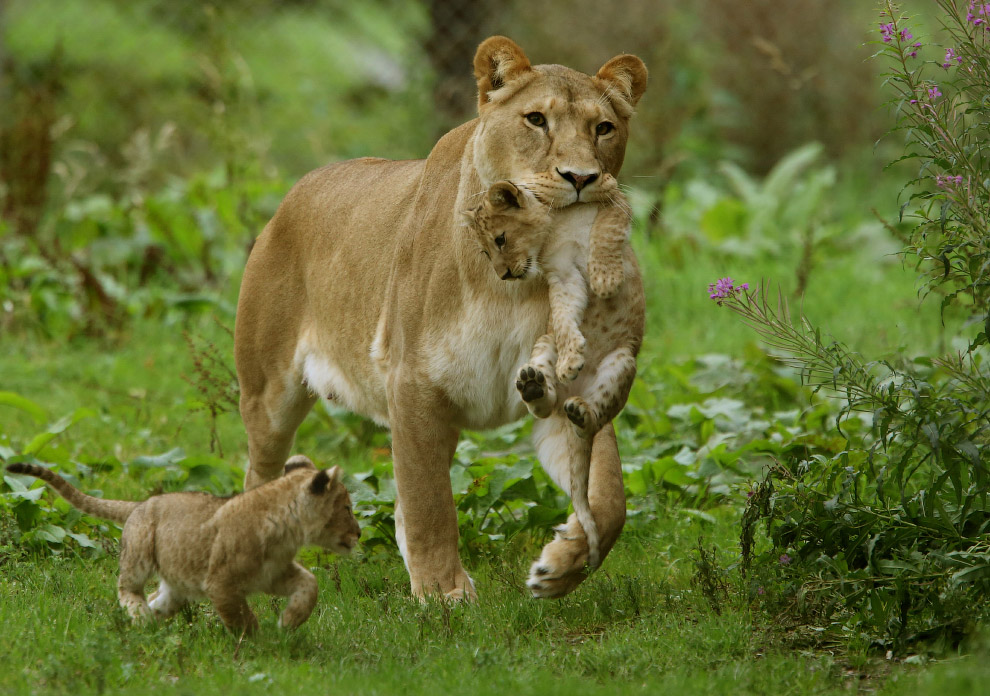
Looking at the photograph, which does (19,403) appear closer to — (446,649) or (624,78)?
(446,649)

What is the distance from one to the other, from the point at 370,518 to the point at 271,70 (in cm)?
1596

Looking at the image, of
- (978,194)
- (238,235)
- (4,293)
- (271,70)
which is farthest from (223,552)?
(271,70)

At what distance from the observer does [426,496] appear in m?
4.51

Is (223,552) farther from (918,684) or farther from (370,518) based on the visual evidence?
(918,684)

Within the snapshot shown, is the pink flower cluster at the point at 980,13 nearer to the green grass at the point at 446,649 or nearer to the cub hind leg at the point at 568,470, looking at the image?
the cub hind leg at the point at 568,470

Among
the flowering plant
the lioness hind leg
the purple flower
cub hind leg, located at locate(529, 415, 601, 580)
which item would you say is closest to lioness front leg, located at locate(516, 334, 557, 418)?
cub hind leg, located at locate(529, 415, 601, 580)

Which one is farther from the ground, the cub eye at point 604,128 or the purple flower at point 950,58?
the purple flower at point 950,58

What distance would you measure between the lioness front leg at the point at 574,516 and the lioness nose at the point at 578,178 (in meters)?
0.84

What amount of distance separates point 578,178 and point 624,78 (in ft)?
2.40

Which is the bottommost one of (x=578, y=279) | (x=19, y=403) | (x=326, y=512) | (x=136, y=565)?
(x=19, y=403)

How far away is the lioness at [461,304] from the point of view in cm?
424

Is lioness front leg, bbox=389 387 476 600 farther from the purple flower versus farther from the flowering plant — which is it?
the purple flower

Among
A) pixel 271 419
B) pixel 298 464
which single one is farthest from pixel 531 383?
pixel 271 419

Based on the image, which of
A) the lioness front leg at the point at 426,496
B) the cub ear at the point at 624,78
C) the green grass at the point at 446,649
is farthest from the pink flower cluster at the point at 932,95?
the lioness front leg at the point at 426,496
